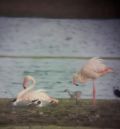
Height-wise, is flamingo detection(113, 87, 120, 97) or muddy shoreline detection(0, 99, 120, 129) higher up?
flamingo detection(113, 87, 120, 97)

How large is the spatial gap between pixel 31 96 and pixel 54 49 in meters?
0.37

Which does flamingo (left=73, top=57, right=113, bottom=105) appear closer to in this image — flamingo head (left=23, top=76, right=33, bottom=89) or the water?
the water

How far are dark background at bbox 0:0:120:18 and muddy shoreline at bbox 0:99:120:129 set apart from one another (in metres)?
0.63

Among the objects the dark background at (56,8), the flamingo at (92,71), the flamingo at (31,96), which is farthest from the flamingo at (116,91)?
the dark background at (56,8)

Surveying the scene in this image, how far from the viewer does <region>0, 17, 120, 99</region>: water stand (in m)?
2.27

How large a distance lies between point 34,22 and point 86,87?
0.60 m

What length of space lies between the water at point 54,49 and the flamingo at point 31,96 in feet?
0.11

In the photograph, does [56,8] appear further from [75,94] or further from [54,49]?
[75,94]

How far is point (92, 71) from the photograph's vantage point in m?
2.29

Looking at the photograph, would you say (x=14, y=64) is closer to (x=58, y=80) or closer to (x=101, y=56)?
(x=58, y=80)

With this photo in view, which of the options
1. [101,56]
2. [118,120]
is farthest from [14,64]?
[118,120]

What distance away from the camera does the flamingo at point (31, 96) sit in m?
2.24

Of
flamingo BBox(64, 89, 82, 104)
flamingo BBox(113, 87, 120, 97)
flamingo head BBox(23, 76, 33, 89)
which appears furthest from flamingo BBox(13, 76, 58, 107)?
flamingo BBox(113, 87, 120, 97)

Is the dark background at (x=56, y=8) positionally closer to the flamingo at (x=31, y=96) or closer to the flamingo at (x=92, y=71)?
the flamingo at (x=92, y=71)
